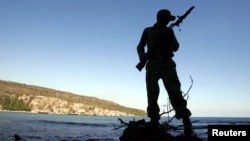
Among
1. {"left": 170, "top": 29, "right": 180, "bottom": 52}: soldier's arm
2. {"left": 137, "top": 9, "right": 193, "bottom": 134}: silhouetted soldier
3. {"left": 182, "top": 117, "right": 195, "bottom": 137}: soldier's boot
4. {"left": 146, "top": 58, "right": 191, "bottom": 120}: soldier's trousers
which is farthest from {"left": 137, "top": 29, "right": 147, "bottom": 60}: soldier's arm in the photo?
{"left": 182, "top": 117, "right": 195, "bottom": 137}: soldier's boot

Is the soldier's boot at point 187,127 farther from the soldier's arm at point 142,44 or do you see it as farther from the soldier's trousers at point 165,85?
the soldier's arm at point 142,44

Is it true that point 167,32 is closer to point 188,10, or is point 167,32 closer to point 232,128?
point 188,10

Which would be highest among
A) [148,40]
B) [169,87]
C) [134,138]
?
[148,40]

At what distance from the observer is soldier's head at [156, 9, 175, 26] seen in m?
6.64

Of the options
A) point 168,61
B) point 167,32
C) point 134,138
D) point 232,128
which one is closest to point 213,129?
point 232,128

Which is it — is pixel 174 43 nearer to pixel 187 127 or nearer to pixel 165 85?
pixel 165 85

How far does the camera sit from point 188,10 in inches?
248

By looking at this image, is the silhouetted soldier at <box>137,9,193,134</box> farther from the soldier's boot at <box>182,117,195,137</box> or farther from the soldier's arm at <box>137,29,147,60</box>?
the soldier's arm at <box>137,29,147,60</box>

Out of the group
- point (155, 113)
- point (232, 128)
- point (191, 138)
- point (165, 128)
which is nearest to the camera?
point (232, 128)

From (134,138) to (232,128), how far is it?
3115mm

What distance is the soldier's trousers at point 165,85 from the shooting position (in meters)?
6.25

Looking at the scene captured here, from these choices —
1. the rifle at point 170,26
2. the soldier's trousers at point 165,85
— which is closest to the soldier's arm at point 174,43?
the rifle at point 170,26

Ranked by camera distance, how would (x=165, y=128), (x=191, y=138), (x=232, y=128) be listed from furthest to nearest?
(x=165, y=128) → (x=191, y=138) → (x=232, y=128)

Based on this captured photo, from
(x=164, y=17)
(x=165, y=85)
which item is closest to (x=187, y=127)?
(x=165, y=85)
